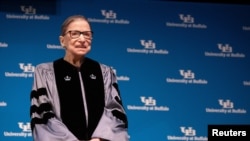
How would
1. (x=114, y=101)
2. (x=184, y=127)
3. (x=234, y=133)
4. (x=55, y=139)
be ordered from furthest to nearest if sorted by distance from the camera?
(x=184, y=127) < (x=234, y=133) < (x=114, y=101) < (x=55, y=139)

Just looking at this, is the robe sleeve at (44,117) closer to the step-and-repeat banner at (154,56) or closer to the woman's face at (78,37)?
the woman's face at (78,37)

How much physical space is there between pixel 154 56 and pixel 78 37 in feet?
7.24

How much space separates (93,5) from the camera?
5.59m

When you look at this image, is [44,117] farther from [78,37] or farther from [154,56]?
[154,56]

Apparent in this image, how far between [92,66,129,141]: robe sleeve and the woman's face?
296 mm

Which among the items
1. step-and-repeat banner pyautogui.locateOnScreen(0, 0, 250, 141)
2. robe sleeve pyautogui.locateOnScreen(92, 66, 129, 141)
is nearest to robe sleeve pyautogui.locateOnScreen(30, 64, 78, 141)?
robe sleeve pyautogui.locateOnScreen(92, 66, 129, 141)

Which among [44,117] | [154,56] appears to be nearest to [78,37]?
[44,117]

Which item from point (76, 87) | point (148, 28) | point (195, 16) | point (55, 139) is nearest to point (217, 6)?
point (195, 16)

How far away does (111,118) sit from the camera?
11.5 ft

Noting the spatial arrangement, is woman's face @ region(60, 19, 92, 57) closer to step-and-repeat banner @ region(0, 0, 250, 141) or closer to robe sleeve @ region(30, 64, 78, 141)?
robe sleeve @ region(30, 64, 78, 141)

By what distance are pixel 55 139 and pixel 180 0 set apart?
2.92m

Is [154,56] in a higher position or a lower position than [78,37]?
lower

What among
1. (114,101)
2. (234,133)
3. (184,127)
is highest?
(114,101)

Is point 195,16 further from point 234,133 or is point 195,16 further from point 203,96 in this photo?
point 234,133
